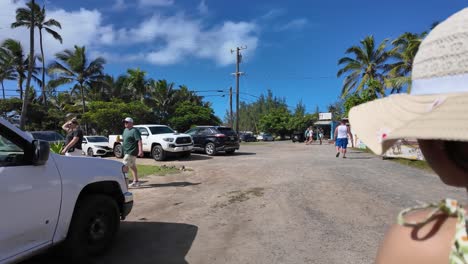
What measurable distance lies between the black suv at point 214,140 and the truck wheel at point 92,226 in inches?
516

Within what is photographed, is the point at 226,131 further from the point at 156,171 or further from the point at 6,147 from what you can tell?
the point at 6,147

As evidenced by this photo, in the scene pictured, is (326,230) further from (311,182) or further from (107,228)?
(311,182)

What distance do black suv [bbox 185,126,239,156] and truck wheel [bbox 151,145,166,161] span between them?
3.11 m

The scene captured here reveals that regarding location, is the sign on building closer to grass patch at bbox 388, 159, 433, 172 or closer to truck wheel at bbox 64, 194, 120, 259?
grass patch at bbox 388, 159, 433, 172

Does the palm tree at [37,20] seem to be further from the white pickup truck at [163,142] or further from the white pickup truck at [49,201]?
the white pickup truck at [49,201]

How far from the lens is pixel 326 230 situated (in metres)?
4.64

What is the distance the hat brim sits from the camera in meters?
0.75

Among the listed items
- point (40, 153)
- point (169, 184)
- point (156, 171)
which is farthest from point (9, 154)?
point (156, 171)

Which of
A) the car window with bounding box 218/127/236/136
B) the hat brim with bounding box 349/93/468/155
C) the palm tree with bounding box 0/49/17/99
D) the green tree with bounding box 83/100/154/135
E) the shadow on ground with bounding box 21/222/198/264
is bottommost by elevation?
the shadow on ground with bounding box 21/222/198/264

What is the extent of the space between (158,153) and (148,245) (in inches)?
443

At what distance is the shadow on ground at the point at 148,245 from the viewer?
375cm

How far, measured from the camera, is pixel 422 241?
799mm

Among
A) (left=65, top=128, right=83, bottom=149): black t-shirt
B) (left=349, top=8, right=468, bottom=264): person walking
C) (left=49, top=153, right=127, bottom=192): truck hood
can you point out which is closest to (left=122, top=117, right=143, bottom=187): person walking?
(left=65, top=128, right=83, bottom=149): black t-shirt

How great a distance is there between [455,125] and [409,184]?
819 centimetres
